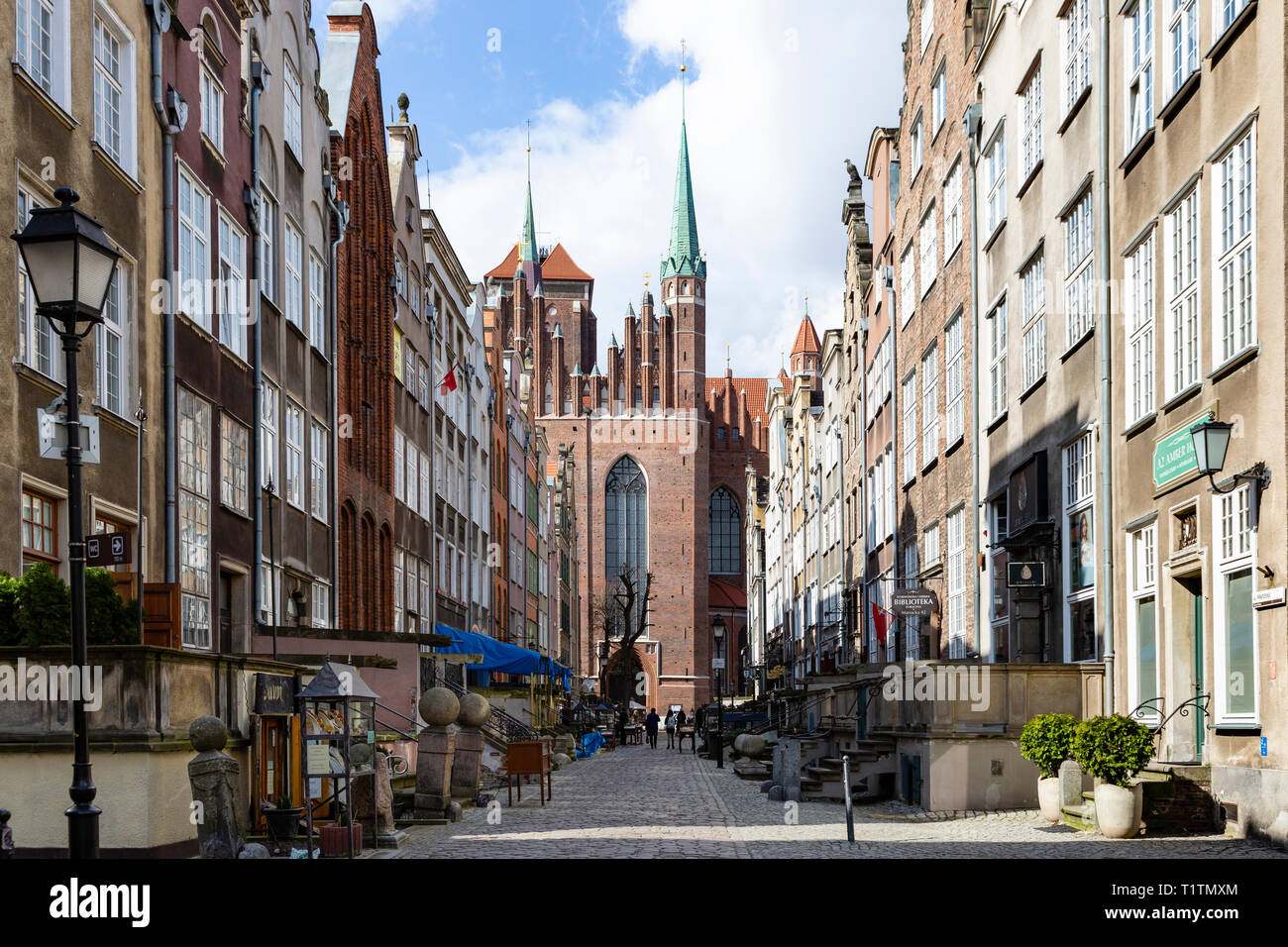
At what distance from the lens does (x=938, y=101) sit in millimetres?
30109

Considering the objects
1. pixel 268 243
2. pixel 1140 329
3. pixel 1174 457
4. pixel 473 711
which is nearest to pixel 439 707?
pixel 473 711

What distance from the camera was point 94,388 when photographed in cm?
1672

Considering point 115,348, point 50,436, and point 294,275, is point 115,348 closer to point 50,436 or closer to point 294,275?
point 50,436

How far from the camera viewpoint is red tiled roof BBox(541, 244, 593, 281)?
353ft

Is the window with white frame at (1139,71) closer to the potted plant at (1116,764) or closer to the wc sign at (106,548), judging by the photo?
the potted plant at (1116,764)

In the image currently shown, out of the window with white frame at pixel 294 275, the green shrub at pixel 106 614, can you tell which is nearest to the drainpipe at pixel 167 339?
the green shrub at pixel 106 614

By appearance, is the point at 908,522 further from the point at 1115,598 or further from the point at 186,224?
the point at 186,224

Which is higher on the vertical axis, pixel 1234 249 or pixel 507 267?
pixel 507 267

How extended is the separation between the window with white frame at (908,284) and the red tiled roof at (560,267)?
74204 millimetres

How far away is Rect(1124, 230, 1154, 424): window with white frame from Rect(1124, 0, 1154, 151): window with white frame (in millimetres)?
1317

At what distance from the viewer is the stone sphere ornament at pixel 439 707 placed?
62.0 feet

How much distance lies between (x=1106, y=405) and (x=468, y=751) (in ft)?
31.2

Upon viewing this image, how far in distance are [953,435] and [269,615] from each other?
12.2m

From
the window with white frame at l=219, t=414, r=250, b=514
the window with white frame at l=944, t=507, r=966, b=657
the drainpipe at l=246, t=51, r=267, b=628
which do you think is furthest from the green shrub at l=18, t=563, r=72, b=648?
the window with white frame at l=944, t=507, r=966, b=657
